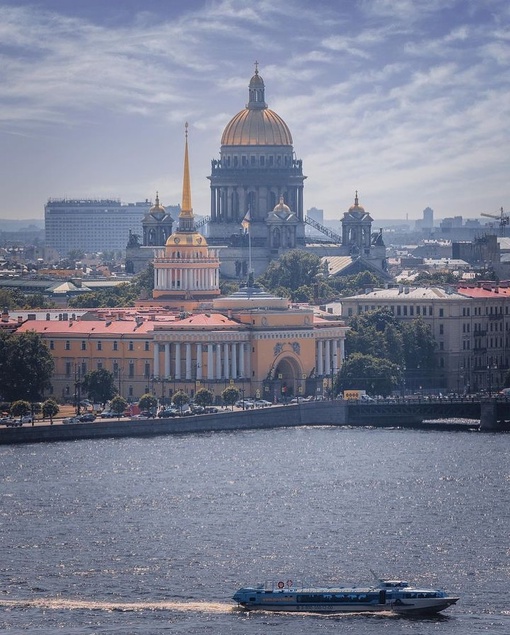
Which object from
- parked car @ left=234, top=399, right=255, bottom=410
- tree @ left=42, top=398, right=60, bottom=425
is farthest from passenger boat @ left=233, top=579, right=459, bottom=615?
parked car @ left=234, top=399, right=255, bottom=410

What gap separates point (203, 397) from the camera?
83062mm

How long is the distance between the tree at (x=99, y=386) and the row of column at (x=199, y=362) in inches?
105

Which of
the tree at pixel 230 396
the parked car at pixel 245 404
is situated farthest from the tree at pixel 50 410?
the tree at pixel 230 396

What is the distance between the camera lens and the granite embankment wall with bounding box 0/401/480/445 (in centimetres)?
7450

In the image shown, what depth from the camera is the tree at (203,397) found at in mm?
83000

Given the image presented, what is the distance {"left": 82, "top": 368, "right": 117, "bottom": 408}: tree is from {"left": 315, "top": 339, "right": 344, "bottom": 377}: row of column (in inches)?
288

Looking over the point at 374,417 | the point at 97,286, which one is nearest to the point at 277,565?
the point at 374,417

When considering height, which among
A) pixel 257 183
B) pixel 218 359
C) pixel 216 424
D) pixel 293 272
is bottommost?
pixel 216 424

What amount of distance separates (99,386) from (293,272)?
1413 inches

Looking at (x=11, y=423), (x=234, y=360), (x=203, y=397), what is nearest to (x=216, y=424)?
(x=203, y=397)

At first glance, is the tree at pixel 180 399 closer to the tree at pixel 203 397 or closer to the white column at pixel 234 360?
the tree at pixel 203 397

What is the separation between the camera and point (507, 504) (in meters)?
62.8

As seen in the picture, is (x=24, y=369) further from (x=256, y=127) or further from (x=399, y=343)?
(x=256, y=127)

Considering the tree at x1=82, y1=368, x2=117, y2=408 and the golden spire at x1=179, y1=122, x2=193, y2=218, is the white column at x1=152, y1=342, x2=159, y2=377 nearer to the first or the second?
the tree at x1=82, y1=368, x2=117, y2=408
